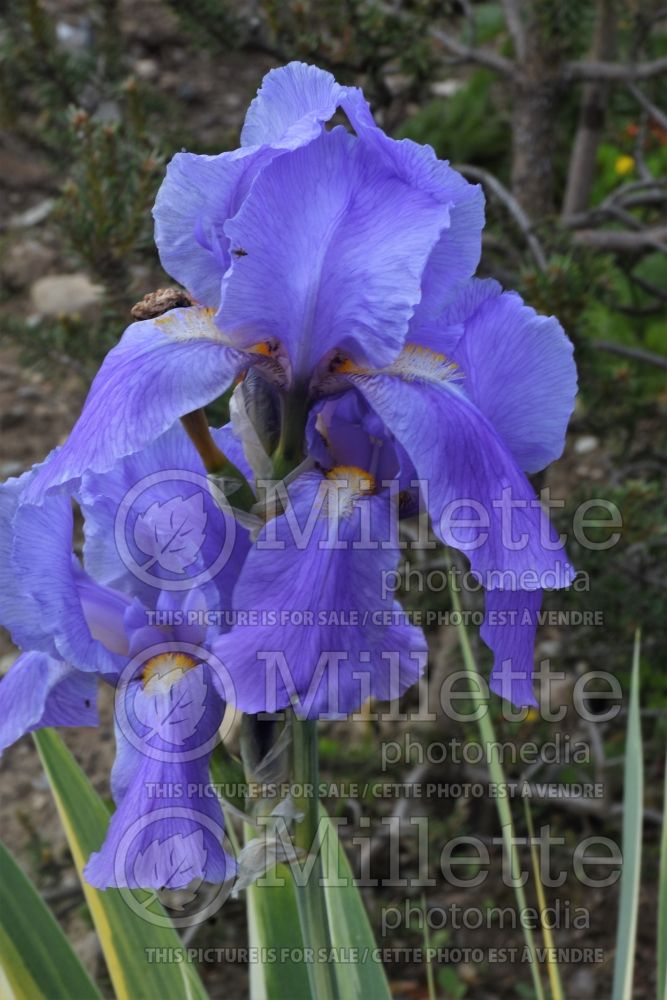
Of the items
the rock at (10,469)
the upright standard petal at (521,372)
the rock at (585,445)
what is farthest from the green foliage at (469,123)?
the upright standard petal at (521,372)

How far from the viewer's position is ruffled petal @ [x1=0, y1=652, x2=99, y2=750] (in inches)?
36.1

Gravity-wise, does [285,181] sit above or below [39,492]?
above

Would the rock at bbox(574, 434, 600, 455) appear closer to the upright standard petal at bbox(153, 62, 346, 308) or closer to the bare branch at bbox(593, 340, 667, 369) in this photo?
the bare branch at bbox(593, 340, 667, 369)

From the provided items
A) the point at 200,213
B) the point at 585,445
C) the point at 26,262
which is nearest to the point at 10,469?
the point at 26,262

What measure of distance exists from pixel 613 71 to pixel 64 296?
198 cm

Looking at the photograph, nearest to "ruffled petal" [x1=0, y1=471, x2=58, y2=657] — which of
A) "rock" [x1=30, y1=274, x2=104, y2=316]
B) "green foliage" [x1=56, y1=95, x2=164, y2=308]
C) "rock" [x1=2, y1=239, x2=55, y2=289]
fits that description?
"green foliage" [x1=56, y1=95, x2=164, y2=308]

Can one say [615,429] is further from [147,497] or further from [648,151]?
[648,151]

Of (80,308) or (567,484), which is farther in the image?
(80,308)

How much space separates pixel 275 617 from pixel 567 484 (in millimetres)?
2427

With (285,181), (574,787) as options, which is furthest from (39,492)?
(574,787)

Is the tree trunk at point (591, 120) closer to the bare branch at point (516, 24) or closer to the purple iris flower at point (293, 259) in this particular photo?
the bare branch at point (516, 24)

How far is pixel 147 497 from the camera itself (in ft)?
2.99

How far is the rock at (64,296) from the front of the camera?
3.57 m

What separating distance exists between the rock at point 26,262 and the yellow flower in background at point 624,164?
1996mm
